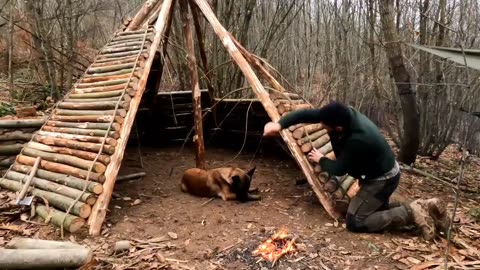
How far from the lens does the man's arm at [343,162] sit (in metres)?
4.16

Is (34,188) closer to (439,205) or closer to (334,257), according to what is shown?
(334,257)

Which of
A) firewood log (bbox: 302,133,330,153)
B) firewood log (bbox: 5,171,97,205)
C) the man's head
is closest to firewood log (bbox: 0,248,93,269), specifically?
firewood log (bbox: 5,171,97,205)

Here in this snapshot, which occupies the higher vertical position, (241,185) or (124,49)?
(124,49)

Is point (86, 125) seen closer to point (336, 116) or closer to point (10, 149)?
point (10, 149)

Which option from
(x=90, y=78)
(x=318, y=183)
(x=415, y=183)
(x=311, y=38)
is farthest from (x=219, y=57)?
(x=318, y=183)

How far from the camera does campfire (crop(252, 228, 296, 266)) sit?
3.95 m

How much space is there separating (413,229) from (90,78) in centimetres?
500

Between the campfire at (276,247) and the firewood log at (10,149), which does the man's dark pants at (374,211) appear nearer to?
the campfire at (276,247)

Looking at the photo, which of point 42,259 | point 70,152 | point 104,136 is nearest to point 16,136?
point 70,152

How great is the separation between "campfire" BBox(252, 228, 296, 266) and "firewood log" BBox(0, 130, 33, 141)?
14.1 ft

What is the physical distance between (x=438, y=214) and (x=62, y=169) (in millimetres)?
4380

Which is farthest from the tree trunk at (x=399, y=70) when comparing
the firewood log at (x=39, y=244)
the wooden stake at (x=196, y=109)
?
the firewood log at (x=39, y=244)

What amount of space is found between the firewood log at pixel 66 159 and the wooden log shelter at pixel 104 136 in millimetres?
12

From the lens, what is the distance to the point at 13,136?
20.8ft
